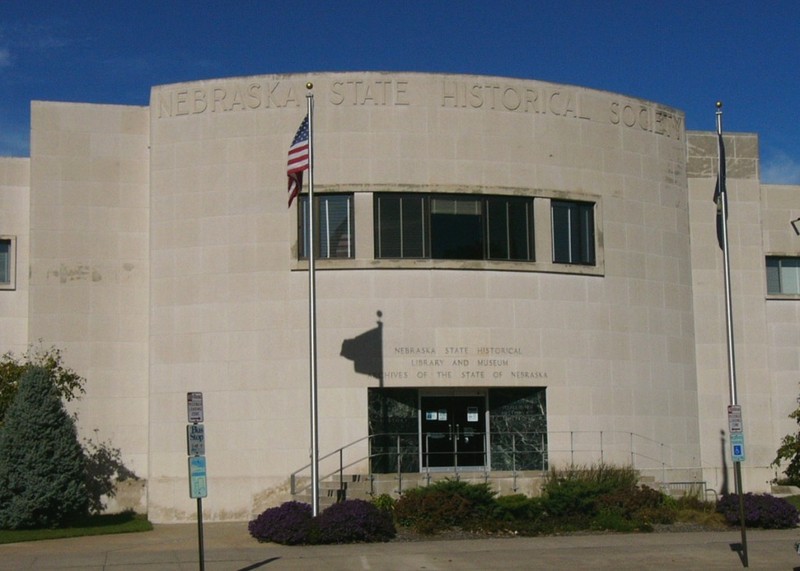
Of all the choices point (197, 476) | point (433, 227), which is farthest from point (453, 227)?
point (197, 476)

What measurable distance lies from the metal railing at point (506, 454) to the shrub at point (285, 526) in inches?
152

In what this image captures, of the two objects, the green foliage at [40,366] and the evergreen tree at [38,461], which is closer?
the evergreen tree at [38,461]

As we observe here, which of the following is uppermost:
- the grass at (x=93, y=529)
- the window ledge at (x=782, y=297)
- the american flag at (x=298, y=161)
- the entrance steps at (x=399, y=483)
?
the american flag at (x=298, y=161)

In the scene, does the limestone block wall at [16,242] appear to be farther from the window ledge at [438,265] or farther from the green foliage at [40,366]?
the window ledge at [438,265]

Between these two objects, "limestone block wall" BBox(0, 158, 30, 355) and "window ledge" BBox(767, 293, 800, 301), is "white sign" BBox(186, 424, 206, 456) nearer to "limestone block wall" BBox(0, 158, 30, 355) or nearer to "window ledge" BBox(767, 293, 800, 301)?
"limestone block wall" BBox(0, 158, 30, 355)

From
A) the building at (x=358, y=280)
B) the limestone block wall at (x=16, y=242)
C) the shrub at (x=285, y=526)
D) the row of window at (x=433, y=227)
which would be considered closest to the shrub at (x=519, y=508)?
the building at (x=358, y=280)

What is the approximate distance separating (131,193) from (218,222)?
3.00m

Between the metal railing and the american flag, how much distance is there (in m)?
6.71

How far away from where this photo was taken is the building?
2872cm

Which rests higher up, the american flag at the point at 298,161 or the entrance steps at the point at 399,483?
the american flag at the point at 298,161

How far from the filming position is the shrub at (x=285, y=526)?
23.1 metres

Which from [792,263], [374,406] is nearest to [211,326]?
[374,406]

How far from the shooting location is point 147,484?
96.7ft

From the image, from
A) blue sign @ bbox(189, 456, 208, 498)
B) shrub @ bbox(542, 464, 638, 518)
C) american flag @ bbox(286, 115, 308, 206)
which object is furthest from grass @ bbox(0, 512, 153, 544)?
shrub @ bbox(542, 464, 638, 518)
